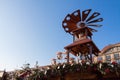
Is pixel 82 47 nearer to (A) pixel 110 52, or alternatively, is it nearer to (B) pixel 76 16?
(B) pixel 76 16

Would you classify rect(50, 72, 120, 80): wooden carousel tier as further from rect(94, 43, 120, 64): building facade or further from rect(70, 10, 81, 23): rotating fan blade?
rect(94, 43, 120, 64): building facade

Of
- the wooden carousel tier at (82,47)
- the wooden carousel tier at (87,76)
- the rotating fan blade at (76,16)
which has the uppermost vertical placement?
the rotating fan blade at (76,16)

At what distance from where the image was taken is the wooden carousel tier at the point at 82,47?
12.5 m

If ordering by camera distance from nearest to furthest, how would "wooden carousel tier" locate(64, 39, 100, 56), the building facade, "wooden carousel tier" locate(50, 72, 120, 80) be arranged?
"wooden carousel tier" locate(50, 72, 120, 80), "wooden carousel tier" locate(64, 39, 100, 56), the building facade

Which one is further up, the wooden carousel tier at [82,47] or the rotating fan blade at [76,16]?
the rotating fan blade at [76,16]

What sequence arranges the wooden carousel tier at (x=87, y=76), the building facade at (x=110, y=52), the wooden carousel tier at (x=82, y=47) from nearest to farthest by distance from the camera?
the wooden carousel tier at (x=87, y=76) → the wooden carousel tier at (x=82, y=47) → the building facade at (x=110, y=52)

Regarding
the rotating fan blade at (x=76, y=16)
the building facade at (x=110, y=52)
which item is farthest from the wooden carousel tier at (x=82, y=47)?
the building facade at (x=110, y=52)

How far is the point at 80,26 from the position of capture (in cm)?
1426

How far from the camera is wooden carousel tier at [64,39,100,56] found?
12.5 m

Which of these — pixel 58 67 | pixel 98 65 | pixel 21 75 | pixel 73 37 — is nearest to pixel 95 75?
pixel 98 65

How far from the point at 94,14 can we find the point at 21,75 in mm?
8533

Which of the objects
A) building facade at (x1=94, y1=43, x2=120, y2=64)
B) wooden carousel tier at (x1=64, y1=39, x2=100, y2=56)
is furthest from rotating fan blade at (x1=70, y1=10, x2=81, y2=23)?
building facade at (x1=94, y1=43, x2=120, y2=64)

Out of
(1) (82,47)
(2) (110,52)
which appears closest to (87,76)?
(1) (82,47)

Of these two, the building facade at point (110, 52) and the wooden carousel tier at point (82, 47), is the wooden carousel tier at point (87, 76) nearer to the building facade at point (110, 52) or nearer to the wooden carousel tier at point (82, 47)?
the wooden carousel tier at point (82, 47)
